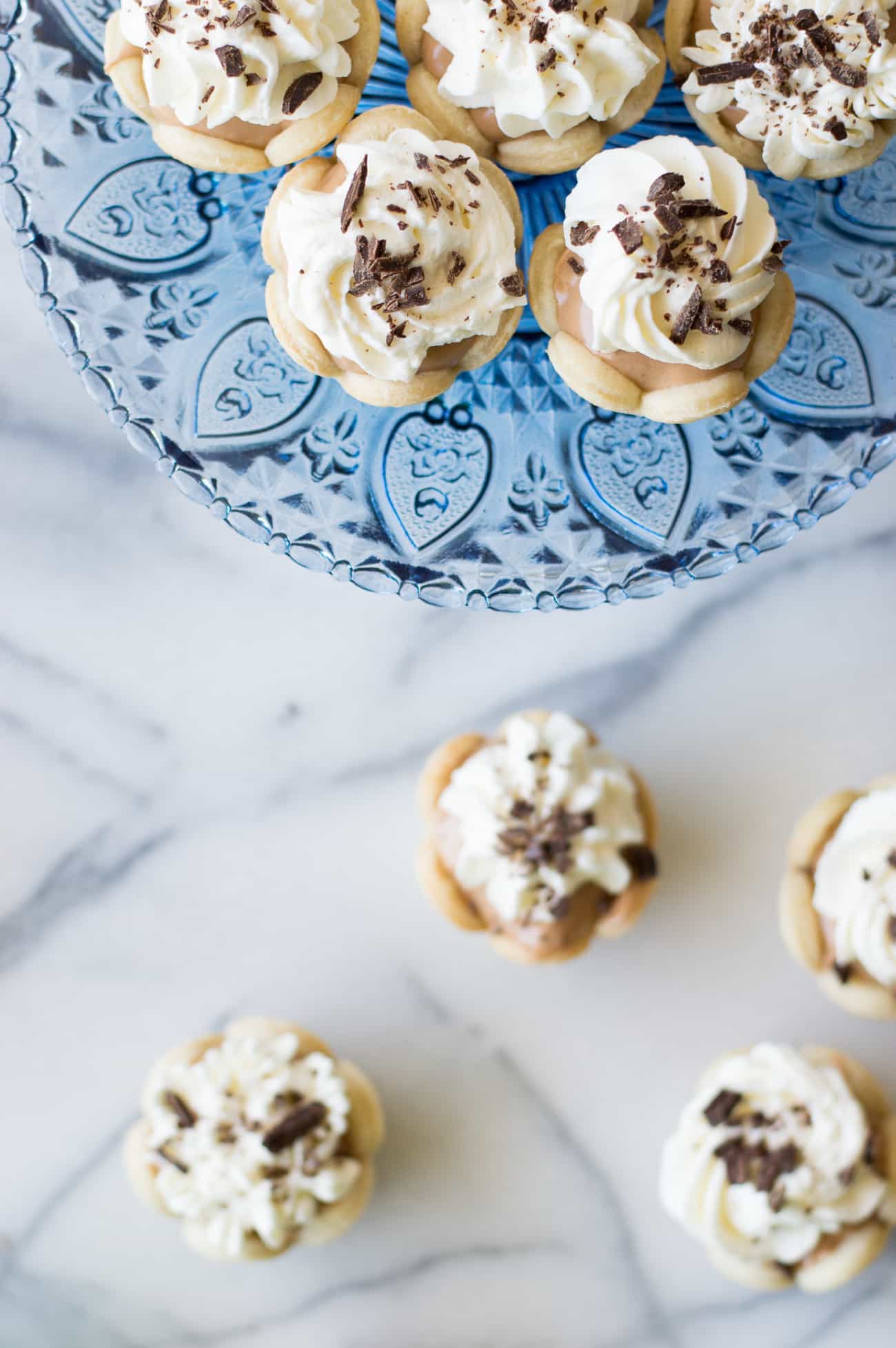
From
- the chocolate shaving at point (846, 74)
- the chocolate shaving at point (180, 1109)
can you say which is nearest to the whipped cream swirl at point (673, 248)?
the chocolate shaving at point (846, 74)

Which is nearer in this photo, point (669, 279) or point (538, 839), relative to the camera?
point (669, 279)

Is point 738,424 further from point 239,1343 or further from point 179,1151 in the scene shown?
point 239,1343

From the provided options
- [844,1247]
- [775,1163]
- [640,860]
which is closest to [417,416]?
[640,860]

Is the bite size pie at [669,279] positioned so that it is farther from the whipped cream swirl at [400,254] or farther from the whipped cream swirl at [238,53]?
A: the whipped cream swirl at [238,53]

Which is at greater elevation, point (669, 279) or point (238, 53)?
point (238, 53)

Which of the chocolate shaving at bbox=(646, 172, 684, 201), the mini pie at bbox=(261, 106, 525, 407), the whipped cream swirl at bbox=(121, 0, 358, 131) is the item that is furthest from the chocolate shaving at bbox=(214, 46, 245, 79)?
the chocolate shaving at bbox=(646, 172, 684, 201)

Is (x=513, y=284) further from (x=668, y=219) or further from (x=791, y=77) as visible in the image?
(x=791, y=77)

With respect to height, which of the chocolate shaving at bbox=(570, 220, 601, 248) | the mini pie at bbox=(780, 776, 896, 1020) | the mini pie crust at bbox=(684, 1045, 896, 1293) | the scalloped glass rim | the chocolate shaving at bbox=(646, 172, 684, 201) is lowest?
the mini pie crust at bbox=(684, 1045, 896, 1293)

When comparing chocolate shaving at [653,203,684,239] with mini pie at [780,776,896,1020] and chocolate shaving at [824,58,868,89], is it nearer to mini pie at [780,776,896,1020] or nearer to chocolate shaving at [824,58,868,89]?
chocolate shaving at [824,58,868,89]
